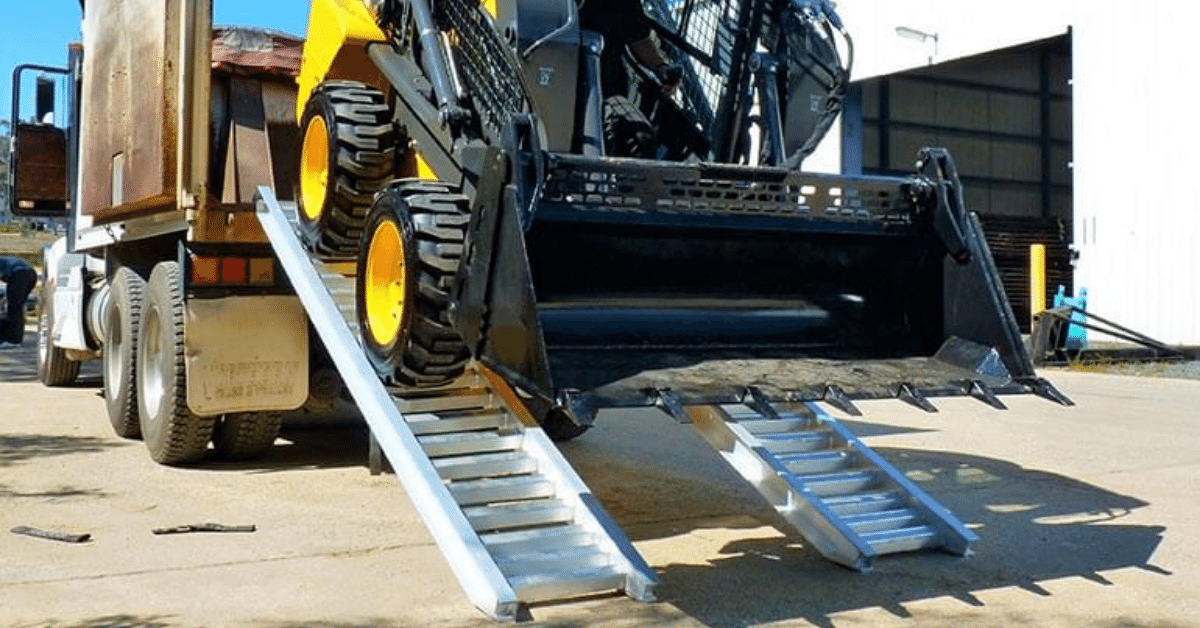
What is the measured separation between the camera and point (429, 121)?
18.6 ft

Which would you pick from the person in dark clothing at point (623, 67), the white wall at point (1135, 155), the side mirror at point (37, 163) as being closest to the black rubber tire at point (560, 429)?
the person in dark clothing at point (623, 67)

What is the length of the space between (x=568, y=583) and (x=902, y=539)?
1785mm

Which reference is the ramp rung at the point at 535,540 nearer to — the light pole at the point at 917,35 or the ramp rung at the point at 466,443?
the ramp rung at the point at 466,443

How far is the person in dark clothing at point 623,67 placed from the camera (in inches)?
247

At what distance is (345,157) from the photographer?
5883 millimetres

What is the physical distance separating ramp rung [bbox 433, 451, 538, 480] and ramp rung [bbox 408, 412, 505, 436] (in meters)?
0.17

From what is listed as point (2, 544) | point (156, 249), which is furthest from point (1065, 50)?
point (2, 544)

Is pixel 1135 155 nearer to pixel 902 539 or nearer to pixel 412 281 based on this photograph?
pixel 902 539

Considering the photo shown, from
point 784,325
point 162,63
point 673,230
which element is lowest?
point 784,325

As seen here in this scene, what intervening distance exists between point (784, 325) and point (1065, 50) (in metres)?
27.5

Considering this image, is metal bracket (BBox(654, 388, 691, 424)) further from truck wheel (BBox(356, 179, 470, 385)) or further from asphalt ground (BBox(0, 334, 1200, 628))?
truck wheel (BBox(356, 179, 470, 385))

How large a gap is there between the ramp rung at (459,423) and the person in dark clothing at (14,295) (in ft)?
39.1

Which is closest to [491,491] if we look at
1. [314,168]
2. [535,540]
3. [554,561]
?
[535,540]

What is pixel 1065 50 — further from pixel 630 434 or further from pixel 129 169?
pixel 129 169
